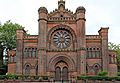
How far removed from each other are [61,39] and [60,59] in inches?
146

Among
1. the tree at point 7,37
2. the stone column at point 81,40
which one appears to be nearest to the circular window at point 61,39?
the stone column at point 81,40

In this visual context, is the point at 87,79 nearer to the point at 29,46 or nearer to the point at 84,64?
the point at 84,64

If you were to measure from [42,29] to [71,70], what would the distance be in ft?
29.6

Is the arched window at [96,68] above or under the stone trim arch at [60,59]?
under

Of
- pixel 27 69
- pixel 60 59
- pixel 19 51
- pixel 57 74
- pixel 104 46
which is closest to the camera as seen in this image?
pixel 104 46

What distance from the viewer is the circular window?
5391 centimetres

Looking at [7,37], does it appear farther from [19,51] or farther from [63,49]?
[63,49]

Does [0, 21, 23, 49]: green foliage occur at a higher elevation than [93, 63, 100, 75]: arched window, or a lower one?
higher

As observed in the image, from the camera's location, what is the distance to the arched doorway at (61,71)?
53125 millimetres

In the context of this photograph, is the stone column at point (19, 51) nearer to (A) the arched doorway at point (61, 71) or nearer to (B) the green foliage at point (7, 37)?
(A) the arched doorway at point (61, 71)

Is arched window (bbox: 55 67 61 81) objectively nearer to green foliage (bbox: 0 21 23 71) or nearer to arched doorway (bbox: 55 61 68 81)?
arched doorway (bbox: 55 61 68 81)

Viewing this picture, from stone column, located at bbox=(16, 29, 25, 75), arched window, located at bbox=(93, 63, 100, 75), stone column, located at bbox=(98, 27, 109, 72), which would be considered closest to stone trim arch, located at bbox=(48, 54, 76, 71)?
arched window, located at bbox=(93, 63, 100, 75)

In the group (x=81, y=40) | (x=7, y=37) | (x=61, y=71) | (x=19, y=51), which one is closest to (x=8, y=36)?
(x=7, y=37)

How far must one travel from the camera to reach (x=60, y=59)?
175ft
